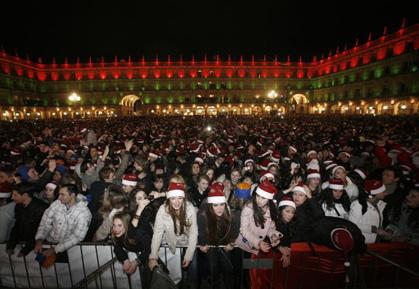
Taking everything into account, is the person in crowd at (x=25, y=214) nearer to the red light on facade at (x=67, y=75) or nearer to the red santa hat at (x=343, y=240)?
the red santa hat at (x=343, y=240)

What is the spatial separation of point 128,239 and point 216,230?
1.32 meters

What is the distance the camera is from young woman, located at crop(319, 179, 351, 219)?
4.14 meters

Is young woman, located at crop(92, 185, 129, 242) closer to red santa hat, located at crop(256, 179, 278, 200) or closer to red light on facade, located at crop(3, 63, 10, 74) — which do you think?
red santa hat, located at crop(256, 179, 278, 200)

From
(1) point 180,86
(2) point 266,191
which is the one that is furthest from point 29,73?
(2) point 266,191

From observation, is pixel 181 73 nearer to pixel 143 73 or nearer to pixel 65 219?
pixel 143 73

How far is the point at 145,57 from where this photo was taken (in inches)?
2741

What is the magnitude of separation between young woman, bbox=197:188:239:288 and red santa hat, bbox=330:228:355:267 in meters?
1.45

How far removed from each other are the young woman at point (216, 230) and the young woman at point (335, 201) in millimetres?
1774

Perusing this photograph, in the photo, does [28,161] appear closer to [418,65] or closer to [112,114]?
[418,65]

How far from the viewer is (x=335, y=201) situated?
165 inches

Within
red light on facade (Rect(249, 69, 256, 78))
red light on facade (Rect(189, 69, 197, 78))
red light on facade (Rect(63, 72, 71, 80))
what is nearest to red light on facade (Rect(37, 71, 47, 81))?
red light on facade (Rect(63, 72, 71, 80))

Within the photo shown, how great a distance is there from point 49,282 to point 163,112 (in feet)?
203

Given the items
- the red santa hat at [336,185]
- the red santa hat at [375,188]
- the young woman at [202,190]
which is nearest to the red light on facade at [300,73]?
the red santa hat at [375,188]

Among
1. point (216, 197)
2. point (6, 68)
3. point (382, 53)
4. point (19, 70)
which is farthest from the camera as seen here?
point (19, 70)
